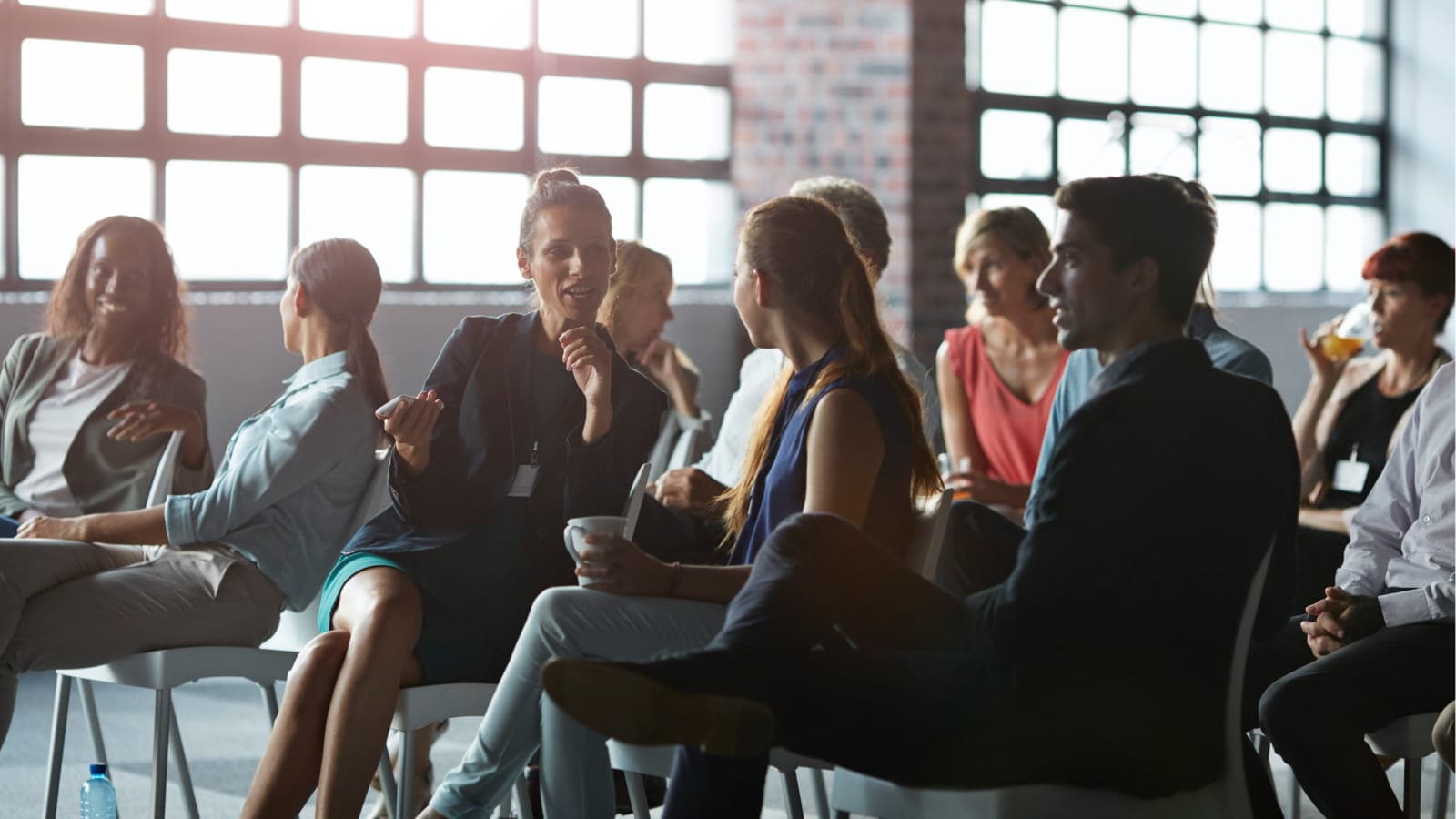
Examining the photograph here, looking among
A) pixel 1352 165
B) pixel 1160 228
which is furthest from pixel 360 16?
pixel 1352 165

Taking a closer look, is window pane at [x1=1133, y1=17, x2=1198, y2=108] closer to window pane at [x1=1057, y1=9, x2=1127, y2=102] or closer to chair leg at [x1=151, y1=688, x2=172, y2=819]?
window pane at [x1=1057, y1=9, x2=1127, y2=102]

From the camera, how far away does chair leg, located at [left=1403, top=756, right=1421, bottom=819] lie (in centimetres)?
233

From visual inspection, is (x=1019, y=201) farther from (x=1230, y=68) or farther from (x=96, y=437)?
(x=96, y=437)

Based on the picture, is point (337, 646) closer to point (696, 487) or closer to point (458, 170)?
point (696, 487)

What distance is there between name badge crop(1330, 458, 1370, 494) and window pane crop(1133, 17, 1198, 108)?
12.9ft

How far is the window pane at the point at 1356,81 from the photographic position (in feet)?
26.1

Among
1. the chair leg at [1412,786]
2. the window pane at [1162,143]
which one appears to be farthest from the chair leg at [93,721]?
the window pane at [1162,143]

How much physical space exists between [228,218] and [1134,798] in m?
4.52

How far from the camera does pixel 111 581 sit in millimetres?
2734

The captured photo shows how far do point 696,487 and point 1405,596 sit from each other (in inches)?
48.3

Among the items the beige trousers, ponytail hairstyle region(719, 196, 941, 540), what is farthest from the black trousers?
the beige trousers

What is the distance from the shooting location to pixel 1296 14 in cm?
786

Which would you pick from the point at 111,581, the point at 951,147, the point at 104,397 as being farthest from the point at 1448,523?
the point at 951,147

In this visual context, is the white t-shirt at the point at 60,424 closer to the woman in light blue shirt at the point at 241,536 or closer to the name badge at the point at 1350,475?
the woman in light blue shirt at the point at 241,536
